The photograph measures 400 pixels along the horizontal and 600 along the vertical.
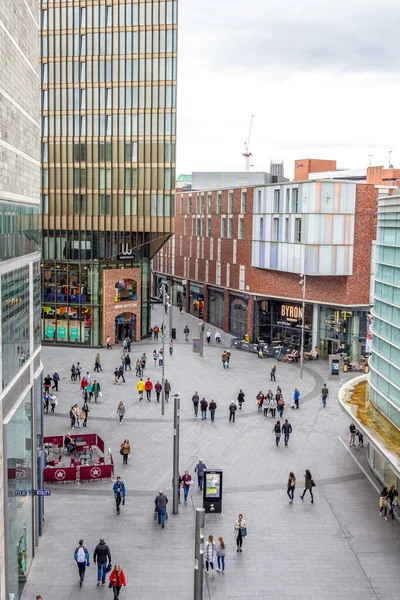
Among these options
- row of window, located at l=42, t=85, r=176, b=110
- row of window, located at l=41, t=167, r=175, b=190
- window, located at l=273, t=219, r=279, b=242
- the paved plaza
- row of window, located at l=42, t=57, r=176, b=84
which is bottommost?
the paved plaza

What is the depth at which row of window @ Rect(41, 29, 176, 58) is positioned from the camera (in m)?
56.7

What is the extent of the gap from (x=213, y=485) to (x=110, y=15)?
44.3m

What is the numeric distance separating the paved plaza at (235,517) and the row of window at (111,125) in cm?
2537

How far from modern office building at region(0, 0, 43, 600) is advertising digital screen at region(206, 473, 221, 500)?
5.83m

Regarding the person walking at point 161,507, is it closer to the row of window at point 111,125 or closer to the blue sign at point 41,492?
the blue sign at point 41,492

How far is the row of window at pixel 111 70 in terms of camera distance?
5712 centimetres

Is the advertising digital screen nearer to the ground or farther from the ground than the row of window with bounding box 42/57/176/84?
nearer to the ground

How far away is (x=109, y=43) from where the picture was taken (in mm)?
57500

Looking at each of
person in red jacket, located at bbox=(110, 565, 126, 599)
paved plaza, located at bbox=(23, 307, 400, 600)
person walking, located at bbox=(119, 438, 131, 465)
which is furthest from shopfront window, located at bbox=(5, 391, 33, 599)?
person walking, located at bbox=(119, 438, 131, 465)

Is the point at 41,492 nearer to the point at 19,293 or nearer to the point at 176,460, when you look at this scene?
the point at 176,460

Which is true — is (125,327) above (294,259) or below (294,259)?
below

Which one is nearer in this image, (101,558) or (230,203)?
(101,558)

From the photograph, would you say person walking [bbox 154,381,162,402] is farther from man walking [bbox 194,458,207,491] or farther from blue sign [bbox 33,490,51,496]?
blue sign [bbox 33,490,51,496]

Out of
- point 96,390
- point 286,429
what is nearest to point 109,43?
point 96,390
